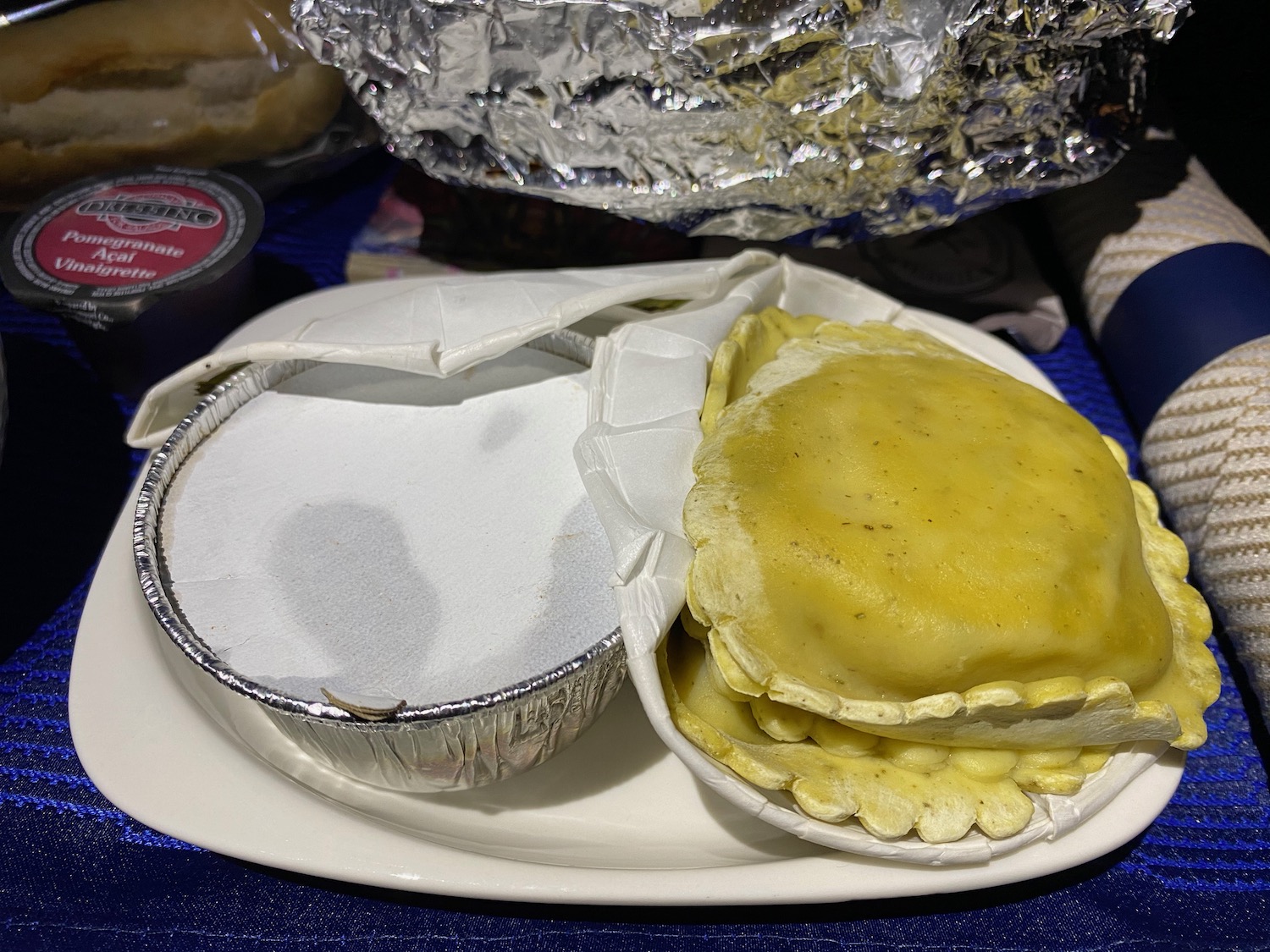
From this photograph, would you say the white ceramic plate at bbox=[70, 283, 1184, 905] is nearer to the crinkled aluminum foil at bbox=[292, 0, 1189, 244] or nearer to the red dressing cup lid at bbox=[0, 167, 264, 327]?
the red dressing cup lid at bbox=[0, 167, 264, 327]

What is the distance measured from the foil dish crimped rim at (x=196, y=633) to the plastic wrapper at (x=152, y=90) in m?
0.54

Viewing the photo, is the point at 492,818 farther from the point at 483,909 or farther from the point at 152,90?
the point at 152,90

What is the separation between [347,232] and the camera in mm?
1270

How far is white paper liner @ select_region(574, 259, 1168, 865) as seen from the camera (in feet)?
2.04

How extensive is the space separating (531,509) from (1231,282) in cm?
82

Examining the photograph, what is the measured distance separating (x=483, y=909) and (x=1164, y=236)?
3.36ft

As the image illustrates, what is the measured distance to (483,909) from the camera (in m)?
0.71

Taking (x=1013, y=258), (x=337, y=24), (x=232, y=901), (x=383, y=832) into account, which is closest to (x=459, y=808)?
(x=383, y=832)

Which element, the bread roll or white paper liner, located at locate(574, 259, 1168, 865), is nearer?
white paper liner, located at locate(574, 259, 1168, 865)

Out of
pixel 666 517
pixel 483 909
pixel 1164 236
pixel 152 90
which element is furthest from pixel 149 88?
pixel 1164 236

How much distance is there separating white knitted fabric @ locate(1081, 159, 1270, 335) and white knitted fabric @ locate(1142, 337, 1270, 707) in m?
0.17

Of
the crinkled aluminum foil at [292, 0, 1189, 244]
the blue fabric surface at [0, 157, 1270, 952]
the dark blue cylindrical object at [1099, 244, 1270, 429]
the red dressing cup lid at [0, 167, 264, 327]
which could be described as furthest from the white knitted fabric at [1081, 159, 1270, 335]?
the red dressing cup lid at [0, 167, 264, 327]

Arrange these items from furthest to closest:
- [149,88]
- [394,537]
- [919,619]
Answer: [149,88] → [394,537] → [919,619]

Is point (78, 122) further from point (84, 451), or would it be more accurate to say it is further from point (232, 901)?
point (232, 901)
